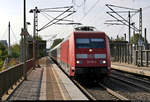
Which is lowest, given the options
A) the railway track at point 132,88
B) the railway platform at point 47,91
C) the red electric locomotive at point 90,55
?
the railway track at point 132,88

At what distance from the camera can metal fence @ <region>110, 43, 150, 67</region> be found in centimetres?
2888

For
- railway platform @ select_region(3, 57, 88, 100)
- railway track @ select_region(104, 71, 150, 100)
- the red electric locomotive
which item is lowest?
railway track @ select_region(104, 71, 150, 100)

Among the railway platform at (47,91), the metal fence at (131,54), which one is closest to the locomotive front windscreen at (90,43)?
the railway platform at (47,91)

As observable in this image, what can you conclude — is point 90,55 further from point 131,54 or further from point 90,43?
point 131,54

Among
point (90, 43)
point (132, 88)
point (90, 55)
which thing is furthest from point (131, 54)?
point (90, 55)

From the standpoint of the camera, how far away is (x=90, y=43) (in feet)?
52.2

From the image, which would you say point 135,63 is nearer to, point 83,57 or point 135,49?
point 135,49

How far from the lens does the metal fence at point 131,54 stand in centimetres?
2888

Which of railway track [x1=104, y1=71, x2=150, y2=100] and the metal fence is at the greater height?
the metal fence

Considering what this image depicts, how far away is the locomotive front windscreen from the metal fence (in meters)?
12.8

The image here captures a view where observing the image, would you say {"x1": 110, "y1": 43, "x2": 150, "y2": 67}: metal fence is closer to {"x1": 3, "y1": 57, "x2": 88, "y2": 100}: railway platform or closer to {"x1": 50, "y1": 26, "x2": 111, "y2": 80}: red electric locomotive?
{"x1": 50, "y1": 26, "x2": 111, "y2": 80}: red electric locomotive

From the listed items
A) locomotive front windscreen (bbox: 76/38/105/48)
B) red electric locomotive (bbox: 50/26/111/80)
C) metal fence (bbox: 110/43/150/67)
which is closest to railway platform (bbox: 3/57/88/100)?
red electric locomotive (bbox: 50/26/111/80)

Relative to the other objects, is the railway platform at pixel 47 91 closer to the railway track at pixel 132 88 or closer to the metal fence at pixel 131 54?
the railway track at pixel 132 88

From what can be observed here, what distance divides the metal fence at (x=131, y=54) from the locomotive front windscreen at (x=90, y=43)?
12.8 meters
